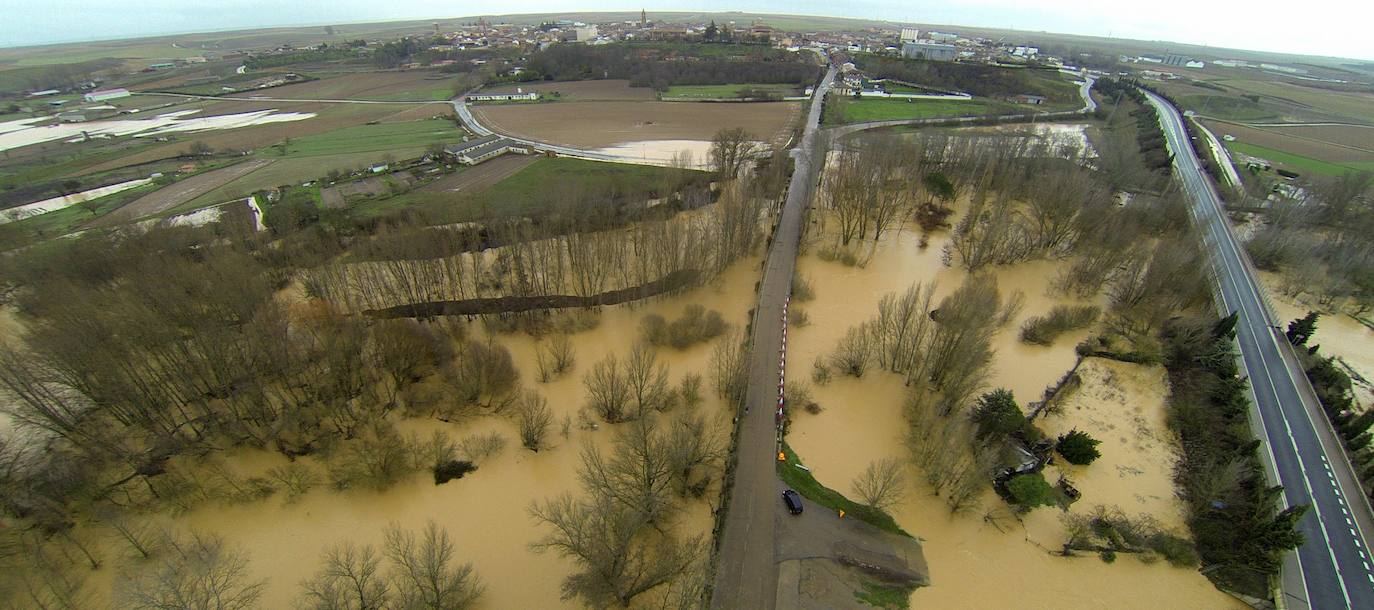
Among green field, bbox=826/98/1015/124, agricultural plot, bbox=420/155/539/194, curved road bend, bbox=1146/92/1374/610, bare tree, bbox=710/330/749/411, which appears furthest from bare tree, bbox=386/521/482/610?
green field, bbox=826/98/1015/124

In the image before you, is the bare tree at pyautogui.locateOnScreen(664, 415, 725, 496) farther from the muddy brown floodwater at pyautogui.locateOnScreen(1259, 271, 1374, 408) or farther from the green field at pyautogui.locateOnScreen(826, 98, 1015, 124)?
the green field at pyautogui.locateOnScreen(826, 98, 1015, 124)

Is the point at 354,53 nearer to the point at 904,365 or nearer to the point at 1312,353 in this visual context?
the point at 904,365

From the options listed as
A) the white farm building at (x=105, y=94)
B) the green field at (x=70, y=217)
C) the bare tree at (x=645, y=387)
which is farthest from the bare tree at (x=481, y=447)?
the white farm building at (x=105, y=94)

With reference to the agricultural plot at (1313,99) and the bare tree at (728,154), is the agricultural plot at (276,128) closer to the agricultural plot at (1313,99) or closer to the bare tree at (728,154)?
the bare tree at (728,154)

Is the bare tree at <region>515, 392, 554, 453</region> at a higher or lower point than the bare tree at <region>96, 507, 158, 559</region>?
higher

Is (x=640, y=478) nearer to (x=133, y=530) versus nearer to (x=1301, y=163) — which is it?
(x=133, y=530)

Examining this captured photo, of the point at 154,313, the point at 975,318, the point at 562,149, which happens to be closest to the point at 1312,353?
the point at 975,318

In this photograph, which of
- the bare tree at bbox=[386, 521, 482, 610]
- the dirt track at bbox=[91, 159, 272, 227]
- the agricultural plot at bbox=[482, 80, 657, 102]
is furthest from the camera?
the agricultural plot at bbox=[482, 80, 657, 102]
